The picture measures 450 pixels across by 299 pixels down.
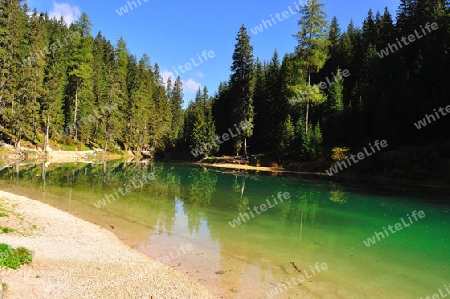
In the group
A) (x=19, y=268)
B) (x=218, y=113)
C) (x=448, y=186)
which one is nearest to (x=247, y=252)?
(x=19, y=268)

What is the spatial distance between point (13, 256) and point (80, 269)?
4.86 feet

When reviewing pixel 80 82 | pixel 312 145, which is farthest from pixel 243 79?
pixel 80 82

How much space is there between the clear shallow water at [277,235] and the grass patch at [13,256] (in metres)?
3.85

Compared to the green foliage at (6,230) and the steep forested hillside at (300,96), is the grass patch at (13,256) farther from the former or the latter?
the steep forested hillside at (300,96)

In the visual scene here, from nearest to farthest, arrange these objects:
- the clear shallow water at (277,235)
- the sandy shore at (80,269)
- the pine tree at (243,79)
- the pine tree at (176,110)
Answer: the sandy shore at (80,269) → the clear shallow water at (277,235) → the pine tree at (243,79) → the pine tree at (176,110)

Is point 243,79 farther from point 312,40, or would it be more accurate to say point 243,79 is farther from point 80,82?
point 80,82

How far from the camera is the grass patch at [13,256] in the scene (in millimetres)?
6590

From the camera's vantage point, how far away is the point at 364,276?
9.26 meters

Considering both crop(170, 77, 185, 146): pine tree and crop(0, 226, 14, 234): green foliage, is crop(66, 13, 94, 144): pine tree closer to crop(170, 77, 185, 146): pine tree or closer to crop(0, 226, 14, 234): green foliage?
crop(170, 77, 185, 146): pine tree

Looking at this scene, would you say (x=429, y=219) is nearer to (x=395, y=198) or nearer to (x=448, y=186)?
(x=395, y=198)

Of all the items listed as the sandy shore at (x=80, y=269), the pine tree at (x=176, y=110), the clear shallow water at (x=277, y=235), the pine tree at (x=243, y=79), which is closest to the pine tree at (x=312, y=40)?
the pine tree at (x=243, y=79)

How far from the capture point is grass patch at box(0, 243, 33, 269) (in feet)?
21.6

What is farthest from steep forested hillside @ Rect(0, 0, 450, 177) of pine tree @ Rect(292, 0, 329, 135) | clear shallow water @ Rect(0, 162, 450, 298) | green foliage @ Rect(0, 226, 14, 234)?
green foliage @ Rect(0, 226, 14, 234)

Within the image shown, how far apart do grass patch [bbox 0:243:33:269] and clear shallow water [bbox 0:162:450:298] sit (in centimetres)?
385
